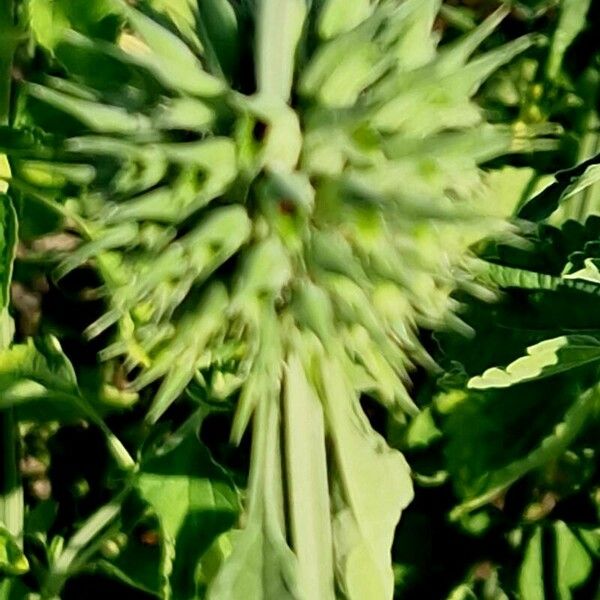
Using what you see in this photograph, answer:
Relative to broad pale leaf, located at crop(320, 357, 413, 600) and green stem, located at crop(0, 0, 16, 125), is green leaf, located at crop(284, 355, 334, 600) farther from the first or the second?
green stem, located at crop(0, 0, 16, 125)

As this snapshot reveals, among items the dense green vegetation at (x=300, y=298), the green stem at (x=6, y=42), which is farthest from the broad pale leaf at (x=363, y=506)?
the green stem at (x=6, y=42)

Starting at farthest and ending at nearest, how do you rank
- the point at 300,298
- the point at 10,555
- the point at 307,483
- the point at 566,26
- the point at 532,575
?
the point at 566,26 < the point at 532,575 < the point at 10,555 < the point at 307,483 < the point at 300,298

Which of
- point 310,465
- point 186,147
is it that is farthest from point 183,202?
point 310,465

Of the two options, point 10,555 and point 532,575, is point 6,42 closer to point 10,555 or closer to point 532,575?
point 10,555

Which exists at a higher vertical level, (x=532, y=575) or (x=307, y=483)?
(x=307, y=483)

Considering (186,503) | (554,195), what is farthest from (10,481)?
(554,195)

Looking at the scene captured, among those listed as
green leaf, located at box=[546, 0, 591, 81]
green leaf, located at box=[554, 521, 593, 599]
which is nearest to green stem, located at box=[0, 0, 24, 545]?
green leaf, located at box=[554, 521, 593, 599]

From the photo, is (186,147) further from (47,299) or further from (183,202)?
(47,299)
